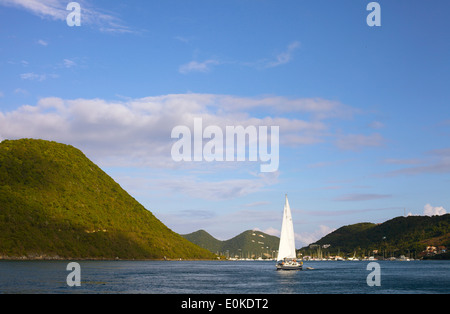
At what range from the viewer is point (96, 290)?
89188 millimetres

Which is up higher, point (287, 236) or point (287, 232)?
point (287, 232)
